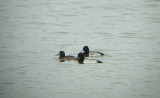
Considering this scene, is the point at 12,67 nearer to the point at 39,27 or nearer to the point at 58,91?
the point at 58,91

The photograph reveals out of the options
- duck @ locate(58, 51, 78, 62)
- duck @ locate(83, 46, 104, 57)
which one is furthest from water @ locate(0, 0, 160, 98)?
duck @ locate(83, 46, 104, 57)

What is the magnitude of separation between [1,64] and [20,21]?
320 inches

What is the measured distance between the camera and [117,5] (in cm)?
2873

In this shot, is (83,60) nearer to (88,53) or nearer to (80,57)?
(80,57)

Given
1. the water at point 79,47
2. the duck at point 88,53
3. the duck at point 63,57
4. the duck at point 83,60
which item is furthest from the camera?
the duck at point 88,53

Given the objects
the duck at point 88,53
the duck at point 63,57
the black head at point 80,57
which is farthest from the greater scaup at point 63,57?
the duck at point 88,53

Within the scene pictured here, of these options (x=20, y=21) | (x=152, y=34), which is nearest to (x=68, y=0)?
(x=20, y=21)

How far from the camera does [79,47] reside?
1884 cm

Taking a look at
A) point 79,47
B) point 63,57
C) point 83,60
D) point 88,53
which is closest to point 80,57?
point 83,60

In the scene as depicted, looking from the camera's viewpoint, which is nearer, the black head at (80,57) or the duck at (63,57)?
the black head at (80,57)

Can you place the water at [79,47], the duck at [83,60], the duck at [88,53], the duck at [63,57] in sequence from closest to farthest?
the water at [79,47]
the duck at [83,60]
the duck at [63,57]
the duck at [88,53]

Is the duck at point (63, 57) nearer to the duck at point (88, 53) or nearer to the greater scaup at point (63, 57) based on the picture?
the greater scaup at point (63, 57)

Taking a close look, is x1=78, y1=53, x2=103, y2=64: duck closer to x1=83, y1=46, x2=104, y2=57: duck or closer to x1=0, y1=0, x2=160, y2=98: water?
x1=0, y1=0, x2=160, y2=98: water

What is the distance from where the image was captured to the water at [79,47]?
14.2m
